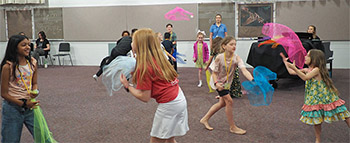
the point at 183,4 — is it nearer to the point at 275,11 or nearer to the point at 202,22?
the point at 202,22

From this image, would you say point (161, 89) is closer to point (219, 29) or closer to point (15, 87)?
point (15, 87)

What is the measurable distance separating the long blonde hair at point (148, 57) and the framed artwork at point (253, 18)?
869 centimetres

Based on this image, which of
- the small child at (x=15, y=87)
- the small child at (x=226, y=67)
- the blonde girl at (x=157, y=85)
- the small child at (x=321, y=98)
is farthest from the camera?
the small child at (x=226, y=67)

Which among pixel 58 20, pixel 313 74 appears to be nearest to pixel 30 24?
pixel 58 20

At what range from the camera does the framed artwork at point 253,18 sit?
10398 mm

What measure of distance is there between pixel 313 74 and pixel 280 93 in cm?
316

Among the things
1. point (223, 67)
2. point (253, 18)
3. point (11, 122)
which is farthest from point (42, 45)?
point (11, 122)

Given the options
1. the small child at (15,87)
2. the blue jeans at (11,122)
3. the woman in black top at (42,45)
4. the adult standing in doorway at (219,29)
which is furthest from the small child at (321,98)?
the woman in black top at (42,45)

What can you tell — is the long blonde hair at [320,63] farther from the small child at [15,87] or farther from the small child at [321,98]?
the small child at [15,87]

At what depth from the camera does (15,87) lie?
2.71 meters

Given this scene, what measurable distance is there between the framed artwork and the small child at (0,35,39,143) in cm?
869

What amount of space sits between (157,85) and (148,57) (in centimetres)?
22

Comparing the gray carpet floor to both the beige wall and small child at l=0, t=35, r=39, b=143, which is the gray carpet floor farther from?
the beige wall

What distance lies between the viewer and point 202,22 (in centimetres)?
1092
